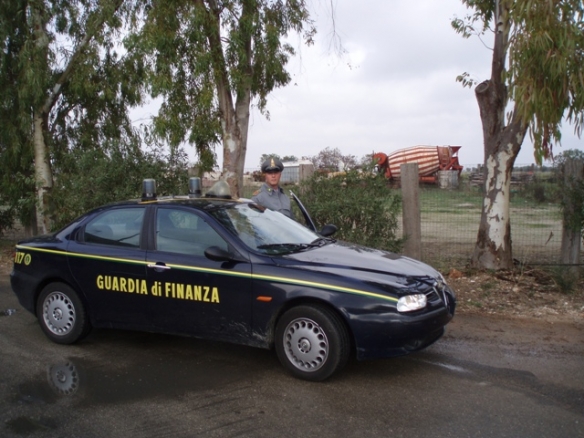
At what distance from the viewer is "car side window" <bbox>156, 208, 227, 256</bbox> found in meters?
5.43

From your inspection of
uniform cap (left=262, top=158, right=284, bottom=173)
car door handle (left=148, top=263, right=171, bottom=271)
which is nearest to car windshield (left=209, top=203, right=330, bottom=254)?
car door handle (left=148, top=263, right=171, bottom=271)

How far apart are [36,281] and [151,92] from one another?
4.20 m

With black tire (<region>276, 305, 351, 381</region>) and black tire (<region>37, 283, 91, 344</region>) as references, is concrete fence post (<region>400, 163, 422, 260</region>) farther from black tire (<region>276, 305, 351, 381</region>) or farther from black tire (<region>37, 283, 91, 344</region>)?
black tire (<region>37, 283, 91, 344</region>)

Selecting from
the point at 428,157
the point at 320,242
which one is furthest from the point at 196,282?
the point at 428,157

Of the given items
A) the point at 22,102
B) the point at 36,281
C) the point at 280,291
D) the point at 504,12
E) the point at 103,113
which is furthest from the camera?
the point at 103,113

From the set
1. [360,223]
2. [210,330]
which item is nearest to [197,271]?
[210,330]

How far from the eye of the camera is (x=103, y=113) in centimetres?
1294

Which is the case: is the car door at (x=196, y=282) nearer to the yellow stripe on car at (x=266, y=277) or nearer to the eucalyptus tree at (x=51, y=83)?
the yellow stripe on car at (x=266, y=277)

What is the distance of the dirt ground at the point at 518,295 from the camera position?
721cm

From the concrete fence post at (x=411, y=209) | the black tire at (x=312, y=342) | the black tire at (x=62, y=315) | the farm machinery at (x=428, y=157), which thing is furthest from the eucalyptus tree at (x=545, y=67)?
the farm machinery at (x=428, y=157)

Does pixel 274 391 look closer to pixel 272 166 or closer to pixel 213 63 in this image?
pixel 272 166

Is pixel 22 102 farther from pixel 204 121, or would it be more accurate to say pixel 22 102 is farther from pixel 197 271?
pixel 197 271

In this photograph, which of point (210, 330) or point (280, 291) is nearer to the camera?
point (280, 291)

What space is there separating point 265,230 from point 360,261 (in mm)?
1060
